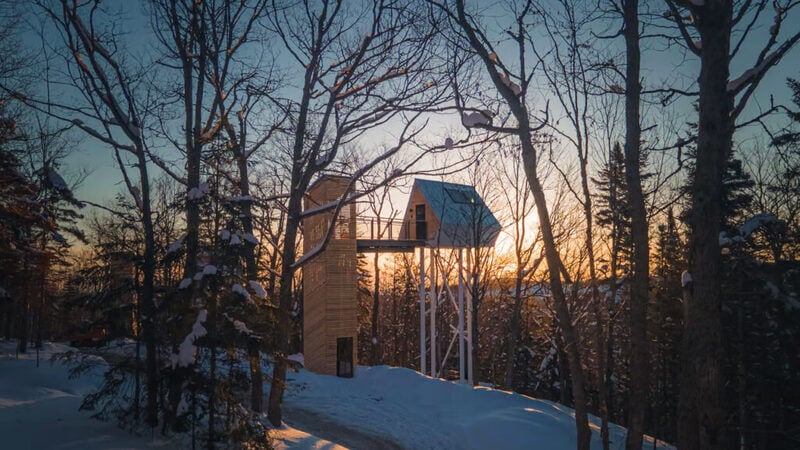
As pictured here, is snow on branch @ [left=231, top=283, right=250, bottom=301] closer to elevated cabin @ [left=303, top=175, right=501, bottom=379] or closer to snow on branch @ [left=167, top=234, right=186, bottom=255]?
snow on branch @ [left=167, top=234, right=186, bottom=255]

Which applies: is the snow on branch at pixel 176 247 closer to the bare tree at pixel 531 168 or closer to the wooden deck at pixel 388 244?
the bare tree at pixel 531 168

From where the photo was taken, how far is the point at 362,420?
39.8ft

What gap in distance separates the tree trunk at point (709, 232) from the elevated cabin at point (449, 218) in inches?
508

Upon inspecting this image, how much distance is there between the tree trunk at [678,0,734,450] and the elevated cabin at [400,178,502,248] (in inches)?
508

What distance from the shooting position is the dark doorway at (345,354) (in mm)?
17344

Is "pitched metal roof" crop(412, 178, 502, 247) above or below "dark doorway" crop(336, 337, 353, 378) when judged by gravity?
above

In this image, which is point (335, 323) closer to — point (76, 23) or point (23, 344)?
point (76, 23)

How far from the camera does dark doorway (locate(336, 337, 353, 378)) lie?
17.3 meters

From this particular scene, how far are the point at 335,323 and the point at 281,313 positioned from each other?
9439mm

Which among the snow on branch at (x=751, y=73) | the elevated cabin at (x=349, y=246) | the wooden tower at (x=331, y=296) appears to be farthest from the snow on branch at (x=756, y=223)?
the wooden tower at (x=331, y=296)

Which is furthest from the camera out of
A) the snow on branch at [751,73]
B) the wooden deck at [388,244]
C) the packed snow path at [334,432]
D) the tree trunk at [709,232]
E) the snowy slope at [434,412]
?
the wooden deck at [388,244]

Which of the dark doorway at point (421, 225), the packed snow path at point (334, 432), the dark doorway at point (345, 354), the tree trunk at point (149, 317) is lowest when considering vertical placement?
the packed snow path at point (334, 432)

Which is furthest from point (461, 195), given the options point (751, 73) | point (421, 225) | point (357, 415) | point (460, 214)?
point (751, 73)

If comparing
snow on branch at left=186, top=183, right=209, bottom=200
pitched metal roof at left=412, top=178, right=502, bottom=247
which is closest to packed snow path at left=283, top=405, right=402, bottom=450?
snow on branch at left=186, top=183, right=209, bottom=200
